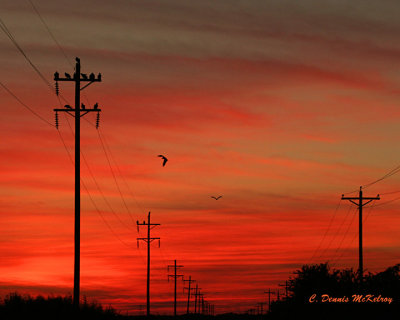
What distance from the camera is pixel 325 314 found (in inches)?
3238

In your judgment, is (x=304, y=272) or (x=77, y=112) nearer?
(x=77, y=112)

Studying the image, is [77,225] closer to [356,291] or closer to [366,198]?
[366,198]

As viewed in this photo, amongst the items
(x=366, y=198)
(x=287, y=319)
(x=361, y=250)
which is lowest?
(x=287, y=319)

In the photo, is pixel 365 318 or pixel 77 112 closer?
pixel 77 112

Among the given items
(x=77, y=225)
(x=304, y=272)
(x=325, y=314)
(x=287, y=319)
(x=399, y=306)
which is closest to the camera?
(x=77, y=225)

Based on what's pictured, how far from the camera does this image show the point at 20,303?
4909 cm

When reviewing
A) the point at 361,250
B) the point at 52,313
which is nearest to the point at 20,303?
the point at 52,313

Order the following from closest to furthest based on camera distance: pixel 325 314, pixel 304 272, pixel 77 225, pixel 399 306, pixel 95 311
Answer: pixel 77 225
pixel 95 311
pixel 399 306
pixel 325 314
pixel 304 272

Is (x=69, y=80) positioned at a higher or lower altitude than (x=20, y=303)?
higher

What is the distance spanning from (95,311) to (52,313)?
12299mm

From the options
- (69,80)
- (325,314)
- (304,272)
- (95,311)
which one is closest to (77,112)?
(69,80)

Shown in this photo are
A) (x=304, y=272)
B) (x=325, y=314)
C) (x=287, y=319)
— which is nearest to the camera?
(x=325, y=314)

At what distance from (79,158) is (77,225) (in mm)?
3680

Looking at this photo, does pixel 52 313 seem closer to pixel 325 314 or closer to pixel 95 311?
pixel 95 311
